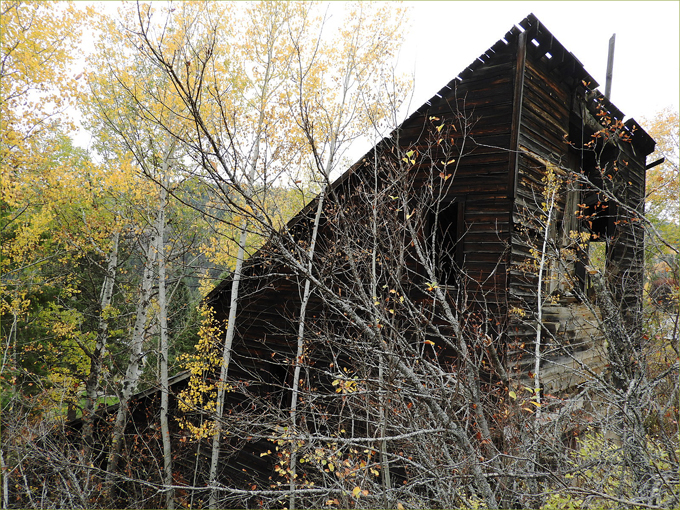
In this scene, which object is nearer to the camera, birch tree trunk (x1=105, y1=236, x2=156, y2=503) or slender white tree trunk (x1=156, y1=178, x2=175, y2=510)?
slender white tree trunk (x1=156, y1=178, x2=175, y2=510)

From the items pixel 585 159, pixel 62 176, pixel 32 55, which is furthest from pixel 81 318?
pixel 585 159

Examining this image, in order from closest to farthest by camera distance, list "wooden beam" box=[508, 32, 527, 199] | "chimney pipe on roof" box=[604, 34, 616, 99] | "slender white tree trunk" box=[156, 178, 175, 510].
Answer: "wooden beam" box=[508, 32, 527, 199], "slender white tree trunk" box=[156, 178, 175, 510], "chimney pipe on roof" box=[604, 34, 616, 99]

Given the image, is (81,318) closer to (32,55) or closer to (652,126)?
(32,55)

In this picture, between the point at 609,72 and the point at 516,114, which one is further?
the point at 609,72

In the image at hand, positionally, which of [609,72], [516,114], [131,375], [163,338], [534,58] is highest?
[609,72]

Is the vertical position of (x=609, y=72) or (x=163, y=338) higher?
(x=609, y=72)

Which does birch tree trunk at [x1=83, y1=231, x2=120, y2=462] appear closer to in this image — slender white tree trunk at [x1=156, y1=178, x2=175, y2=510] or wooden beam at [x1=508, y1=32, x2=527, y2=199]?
slender white tree trunk at [x1=156, y1=178, x2=175, y2=510]

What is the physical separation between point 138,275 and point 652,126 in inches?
1206

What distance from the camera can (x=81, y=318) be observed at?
51.8 ft

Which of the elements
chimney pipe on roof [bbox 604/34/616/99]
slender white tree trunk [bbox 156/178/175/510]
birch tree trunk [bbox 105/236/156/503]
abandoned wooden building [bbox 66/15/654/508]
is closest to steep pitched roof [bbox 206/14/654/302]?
abandoned wooden building [bbox 66/15/654/508]

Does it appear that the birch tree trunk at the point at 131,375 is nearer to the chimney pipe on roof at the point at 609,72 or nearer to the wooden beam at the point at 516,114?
the wooden beam at the point at 516,114

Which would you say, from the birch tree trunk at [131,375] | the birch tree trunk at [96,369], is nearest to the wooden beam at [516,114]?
the birch tree trunk at [131,375]

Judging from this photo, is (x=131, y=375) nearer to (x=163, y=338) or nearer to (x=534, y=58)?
(x=163, y=338)

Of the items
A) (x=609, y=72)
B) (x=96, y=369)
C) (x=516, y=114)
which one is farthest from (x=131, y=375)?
(x=609, y=72)
